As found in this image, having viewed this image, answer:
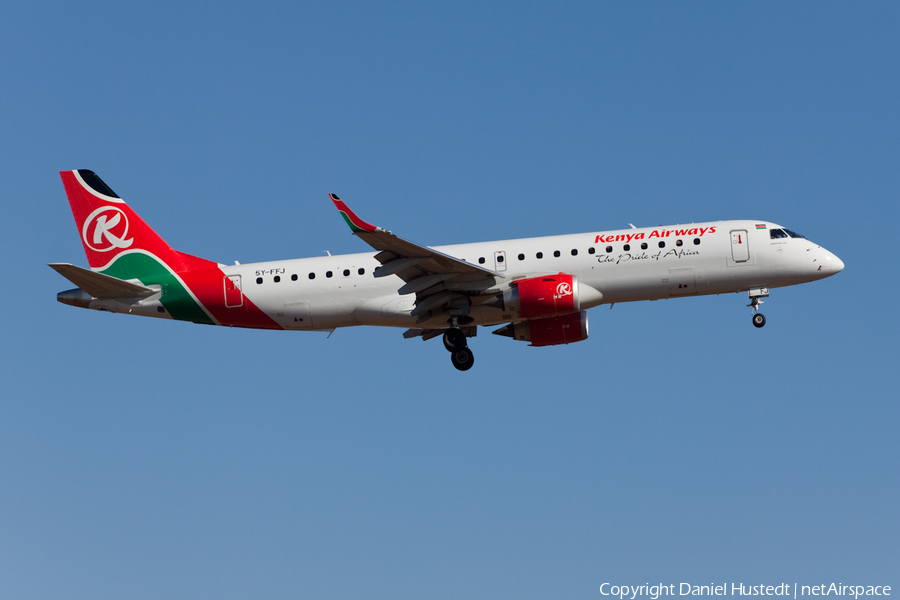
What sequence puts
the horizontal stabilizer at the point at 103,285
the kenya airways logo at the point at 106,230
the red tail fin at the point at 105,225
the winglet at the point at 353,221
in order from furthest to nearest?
the kenya airways logo at the point at 106,230
the red tail fin at the point at 105,225
the horizontal stabilizer at the point at 103,285
the winglet at the point at 353,221

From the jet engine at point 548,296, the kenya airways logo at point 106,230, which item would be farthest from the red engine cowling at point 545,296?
the kenya airways logo at point 106,230

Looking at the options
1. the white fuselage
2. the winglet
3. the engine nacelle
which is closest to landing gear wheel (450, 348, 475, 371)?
the white fuselage

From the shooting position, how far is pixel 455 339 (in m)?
38.6

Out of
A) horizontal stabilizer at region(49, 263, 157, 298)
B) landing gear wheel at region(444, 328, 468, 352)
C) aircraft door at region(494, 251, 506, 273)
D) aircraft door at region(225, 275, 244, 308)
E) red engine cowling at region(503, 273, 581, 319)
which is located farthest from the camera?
aircraft door at region(225, 275, 244, 308)

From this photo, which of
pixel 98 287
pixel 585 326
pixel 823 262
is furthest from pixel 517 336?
pixel 98 287

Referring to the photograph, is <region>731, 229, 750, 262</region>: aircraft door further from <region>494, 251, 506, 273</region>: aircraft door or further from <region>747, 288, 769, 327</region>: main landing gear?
<region>494, 251, 506, 273</region>: aircraft door

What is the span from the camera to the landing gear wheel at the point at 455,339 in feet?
127

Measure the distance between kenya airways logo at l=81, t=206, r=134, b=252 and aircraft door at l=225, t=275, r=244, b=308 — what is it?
5120 millimetres

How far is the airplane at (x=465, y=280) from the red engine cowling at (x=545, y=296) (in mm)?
36

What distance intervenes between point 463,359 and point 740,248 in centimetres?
1092

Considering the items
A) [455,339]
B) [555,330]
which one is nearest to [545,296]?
[555,330]

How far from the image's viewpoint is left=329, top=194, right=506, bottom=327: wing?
34.1 metres

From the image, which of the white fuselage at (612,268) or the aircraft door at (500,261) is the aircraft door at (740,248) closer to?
the white fuselage at (612,268)

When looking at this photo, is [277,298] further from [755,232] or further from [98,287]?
[755,232]
